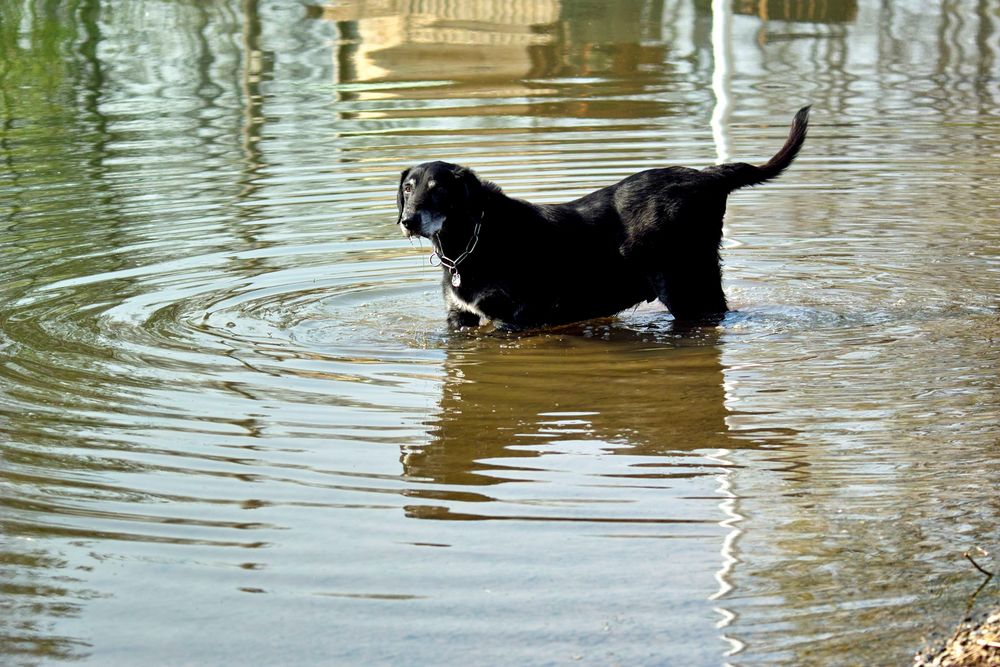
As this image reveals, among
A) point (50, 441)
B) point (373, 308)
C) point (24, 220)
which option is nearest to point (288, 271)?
point (373, 308)

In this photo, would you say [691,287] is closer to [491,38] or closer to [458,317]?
[458,317]

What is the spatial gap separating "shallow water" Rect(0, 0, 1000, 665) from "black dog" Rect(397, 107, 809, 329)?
224 mm

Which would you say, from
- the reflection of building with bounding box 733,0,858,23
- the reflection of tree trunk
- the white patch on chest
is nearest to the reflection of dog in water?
the white patch on chest

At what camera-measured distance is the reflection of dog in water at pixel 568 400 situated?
19.6ft

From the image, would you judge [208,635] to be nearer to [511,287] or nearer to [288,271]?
[511,287]

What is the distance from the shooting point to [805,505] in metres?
5.07

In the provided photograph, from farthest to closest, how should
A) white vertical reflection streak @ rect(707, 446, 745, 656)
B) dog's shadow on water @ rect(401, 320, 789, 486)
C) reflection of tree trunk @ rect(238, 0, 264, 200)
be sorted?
reflection of tree trunk @ rect(238, 0, 264, 200)
dog's shadow on water @ rect(401, 320, 789, 486)
white vertical reflection streak @ rect(707, 446, 745, 656)

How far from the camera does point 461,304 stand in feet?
27.3

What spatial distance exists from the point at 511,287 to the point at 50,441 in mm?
3050

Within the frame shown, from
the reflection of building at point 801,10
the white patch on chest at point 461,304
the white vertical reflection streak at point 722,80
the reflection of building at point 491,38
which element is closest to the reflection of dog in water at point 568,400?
the white patch on chest at point 461,304

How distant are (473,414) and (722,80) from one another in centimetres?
934

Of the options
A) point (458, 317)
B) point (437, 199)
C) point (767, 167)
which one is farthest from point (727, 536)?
point (767, 167)

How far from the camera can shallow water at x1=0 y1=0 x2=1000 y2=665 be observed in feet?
14.0

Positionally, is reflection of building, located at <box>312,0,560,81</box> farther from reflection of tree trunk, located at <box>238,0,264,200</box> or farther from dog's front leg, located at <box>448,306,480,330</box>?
dog's front leg, located at <box>448,306,480,330</box>
